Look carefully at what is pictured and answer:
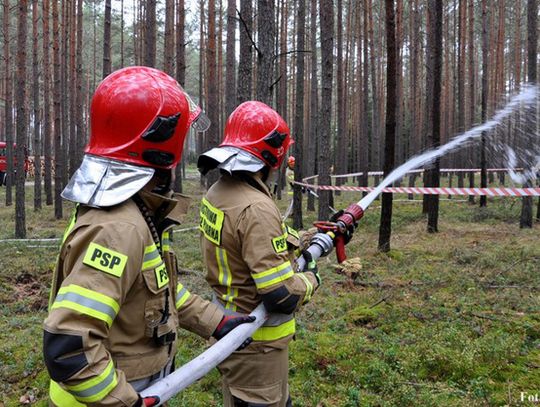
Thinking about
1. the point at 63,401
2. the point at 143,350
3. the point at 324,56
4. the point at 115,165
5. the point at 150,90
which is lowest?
the point at 63,401

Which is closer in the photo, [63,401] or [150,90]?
[63,401]

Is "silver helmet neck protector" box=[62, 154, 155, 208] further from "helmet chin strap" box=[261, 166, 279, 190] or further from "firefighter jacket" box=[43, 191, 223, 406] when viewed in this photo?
"helmet chin strap" box=[261, 166, 279, 190]

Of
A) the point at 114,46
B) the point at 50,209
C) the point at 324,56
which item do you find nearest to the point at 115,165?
the point at 324,56

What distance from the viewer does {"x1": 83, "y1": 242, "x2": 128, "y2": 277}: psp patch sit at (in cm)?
143

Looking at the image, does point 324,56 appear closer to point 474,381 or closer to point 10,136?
point 474,381

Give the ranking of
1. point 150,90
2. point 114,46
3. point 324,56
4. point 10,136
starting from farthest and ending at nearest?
Answer: point 114,46 < point 10,136 < point 324,56 < point 150,90

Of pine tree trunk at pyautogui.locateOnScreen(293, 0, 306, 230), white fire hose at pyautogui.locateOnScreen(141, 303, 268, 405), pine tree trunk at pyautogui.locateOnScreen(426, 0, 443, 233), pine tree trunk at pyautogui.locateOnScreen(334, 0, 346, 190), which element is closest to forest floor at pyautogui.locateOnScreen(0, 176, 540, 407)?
pine tree trunk at pyautogui.locateOnScreen(426, 0, 443, 233)

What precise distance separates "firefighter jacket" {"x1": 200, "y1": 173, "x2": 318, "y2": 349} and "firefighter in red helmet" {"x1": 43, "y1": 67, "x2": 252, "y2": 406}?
0.46 meters

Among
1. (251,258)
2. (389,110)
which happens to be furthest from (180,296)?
(389,110)

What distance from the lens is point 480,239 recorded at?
1048cm

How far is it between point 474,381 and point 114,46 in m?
34.5

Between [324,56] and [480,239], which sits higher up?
[324,56]

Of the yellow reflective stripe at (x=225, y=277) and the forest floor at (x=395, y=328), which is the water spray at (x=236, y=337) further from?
the forest floor at (x=395, y=328)

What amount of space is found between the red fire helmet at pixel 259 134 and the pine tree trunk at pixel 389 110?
21.2 feet
